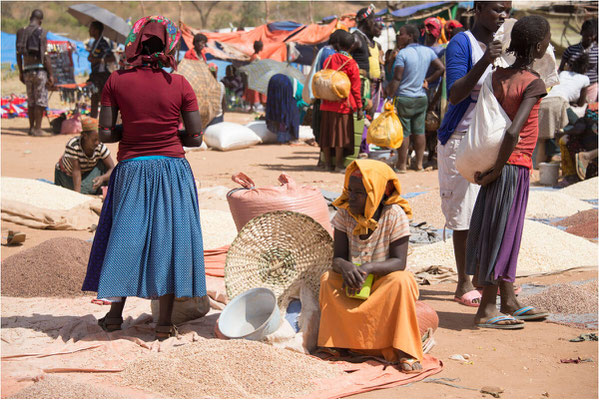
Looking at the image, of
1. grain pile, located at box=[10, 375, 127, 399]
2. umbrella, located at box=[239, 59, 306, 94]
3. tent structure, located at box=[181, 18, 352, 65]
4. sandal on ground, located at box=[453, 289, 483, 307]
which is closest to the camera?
grain pile, located at box=[10, 375, 127, 399]

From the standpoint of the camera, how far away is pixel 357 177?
3516 millimetres

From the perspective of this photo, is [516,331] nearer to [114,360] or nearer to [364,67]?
[114,360]

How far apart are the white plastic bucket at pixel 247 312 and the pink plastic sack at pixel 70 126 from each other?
37.1ft

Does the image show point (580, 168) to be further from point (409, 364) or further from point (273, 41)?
point (273, 41)

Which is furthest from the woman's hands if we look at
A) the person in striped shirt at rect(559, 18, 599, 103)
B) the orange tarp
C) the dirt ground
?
the orange tarp

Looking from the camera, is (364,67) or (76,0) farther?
(76,0)

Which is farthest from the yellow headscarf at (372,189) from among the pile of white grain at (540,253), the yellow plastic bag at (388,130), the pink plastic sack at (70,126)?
the pink plastic sack at (70,126)

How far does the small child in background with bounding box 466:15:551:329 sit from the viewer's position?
378 centimetres

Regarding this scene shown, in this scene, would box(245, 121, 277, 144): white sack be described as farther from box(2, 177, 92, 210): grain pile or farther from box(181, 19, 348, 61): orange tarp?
box(2, 177, 92, 210): grain pile

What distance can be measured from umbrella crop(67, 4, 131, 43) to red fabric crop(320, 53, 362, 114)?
241 inches

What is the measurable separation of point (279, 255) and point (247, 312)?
37cm

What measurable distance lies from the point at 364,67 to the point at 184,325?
Result: 6.27 m

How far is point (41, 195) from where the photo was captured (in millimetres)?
7445

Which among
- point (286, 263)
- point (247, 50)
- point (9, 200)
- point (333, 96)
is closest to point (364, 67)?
point (333, 96)
